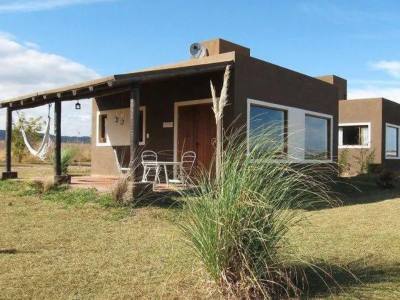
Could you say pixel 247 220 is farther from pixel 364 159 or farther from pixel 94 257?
pixel 364 159

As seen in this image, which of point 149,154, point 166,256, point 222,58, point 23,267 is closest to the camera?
point 23,267

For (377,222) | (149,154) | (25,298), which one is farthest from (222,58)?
(25,298)

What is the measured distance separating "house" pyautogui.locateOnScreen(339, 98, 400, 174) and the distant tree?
1717 centimetres

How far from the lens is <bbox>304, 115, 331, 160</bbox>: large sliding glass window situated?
15386mm

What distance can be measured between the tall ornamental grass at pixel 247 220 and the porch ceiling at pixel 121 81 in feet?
19.6

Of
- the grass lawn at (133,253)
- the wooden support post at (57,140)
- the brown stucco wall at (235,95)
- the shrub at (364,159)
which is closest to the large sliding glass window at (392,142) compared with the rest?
the shrub at (364,159)

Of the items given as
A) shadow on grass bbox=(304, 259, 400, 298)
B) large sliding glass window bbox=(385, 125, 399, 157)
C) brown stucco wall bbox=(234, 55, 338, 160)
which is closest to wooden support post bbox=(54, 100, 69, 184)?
brown stucco wall bbox=(234, 55, 338, 160)

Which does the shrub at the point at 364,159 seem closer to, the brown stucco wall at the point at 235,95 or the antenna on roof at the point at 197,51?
the brown stucco wall at the point at 235,95

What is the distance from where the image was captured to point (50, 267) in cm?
533

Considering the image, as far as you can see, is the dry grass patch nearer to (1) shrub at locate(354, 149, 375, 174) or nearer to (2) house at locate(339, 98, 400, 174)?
(1) shrub at locate(354, 149, 375, 174)

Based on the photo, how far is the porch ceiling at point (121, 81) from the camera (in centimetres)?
1019

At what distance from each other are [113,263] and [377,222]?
5247 mm

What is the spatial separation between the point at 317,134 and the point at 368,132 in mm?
8778

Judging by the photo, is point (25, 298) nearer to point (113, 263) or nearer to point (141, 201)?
point (113, 263)
